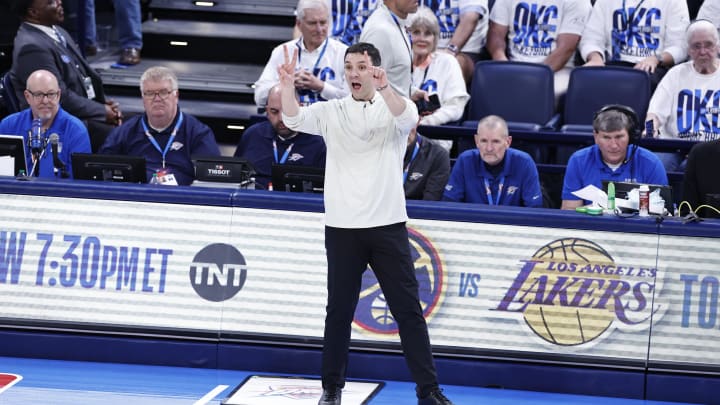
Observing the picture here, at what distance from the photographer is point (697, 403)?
602cm

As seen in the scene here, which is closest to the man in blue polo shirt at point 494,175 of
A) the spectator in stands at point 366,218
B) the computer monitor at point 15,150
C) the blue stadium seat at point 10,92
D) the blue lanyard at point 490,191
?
the blue lanyard at point 490,191

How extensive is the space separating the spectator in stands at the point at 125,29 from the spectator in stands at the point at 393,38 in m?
4.74

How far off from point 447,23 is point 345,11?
2.86 feet

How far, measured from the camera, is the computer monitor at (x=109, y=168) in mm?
6645

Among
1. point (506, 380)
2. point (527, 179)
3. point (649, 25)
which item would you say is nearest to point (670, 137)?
point (649, 25)

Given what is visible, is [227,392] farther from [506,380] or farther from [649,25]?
[649,25]

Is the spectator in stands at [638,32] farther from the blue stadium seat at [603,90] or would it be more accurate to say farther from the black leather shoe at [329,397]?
the black leather shoe at [329,397]

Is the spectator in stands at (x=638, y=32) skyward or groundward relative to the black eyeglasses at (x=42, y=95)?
skyward

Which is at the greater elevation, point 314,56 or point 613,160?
point 314,56

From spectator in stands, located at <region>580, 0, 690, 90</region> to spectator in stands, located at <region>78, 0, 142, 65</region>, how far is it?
4.10 m

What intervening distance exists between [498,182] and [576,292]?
4.73 ft

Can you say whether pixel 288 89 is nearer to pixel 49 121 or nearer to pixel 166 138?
pixel 166 138

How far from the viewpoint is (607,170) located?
7.30m

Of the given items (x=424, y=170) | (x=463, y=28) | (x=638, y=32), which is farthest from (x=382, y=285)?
(x=638, y=32)
